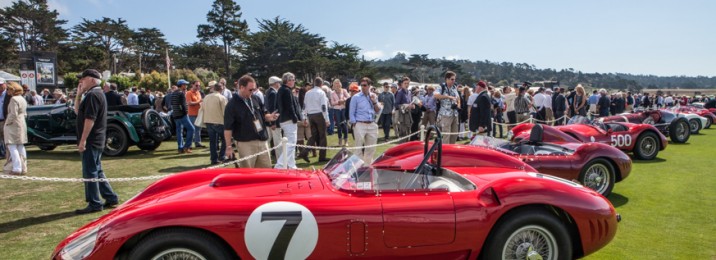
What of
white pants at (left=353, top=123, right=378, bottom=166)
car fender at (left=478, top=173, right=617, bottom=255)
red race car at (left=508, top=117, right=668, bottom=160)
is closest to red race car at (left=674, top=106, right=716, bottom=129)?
red race car at (left=508, top=117, right=668, bottom=160)

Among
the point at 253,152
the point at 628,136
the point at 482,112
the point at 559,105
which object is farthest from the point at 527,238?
the point at 559,105

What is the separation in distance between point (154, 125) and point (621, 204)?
9.43 meters

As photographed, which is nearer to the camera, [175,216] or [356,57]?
[175,216]

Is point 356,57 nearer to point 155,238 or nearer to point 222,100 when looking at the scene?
point 222,100

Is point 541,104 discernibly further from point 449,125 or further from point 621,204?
point 621,204

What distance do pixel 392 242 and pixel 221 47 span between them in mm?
56050

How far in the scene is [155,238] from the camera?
8.91 feet

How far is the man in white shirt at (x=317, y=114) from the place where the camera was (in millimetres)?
8891

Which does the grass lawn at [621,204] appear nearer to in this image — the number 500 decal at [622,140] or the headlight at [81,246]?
the number 500 decal at [622,140]

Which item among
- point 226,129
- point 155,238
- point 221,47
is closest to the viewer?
point 155,238

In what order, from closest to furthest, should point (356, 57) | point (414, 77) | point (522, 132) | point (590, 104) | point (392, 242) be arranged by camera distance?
point (392, 242), point (522, 132), point (590, 104), point (356, 57), point (414, 77)

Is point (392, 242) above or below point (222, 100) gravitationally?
below

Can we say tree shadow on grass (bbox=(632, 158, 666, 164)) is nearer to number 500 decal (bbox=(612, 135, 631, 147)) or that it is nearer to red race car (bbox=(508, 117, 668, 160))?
red race car (bbox=(508, 117, 668, 160))

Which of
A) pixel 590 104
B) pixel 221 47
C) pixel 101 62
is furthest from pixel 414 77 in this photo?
pixel 590 104
